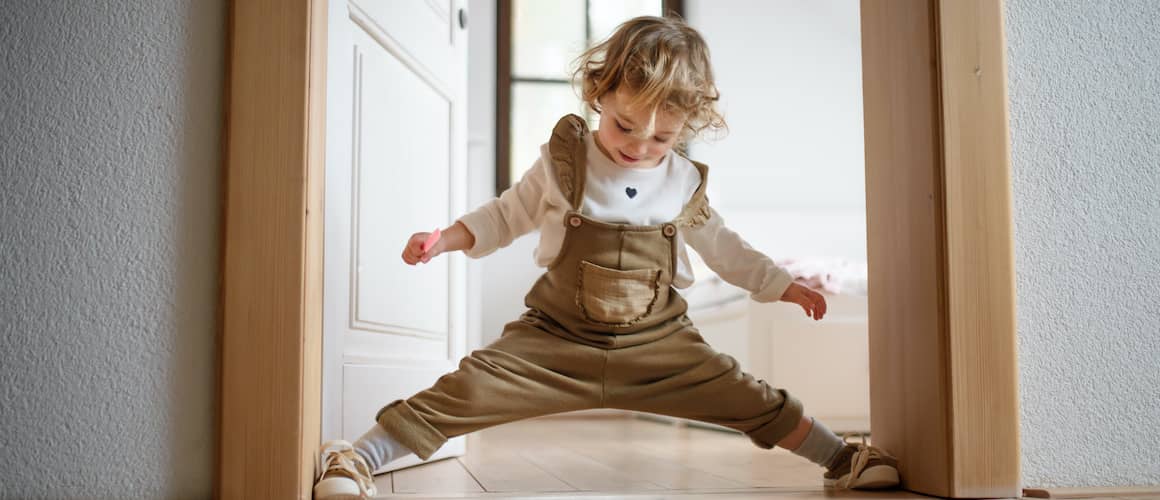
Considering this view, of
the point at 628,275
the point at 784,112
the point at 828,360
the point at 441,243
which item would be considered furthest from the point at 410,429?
the point at 784,112

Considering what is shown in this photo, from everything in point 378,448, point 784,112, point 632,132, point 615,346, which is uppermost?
point 784,112

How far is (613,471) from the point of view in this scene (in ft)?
5.65

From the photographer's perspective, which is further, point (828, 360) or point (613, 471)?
point (828, 360)

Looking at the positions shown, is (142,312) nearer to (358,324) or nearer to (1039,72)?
(358,324)

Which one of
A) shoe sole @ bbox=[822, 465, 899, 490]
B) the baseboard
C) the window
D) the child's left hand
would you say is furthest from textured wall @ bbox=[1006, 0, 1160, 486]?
the window

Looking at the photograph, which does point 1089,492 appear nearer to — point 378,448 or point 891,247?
point 891,247

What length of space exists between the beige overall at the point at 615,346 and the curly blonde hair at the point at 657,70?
0.12 metres

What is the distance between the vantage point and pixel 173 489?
112cm

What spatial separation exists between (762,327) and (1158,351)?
61.9 inches

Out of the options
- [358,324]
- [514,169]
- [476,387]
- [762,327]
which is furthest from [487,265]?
[476,387]

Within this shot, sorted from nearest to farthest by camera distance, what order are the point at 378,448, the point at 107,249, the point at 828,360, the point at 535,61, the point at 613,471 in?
1. the point at 107,249
2. the point at 378,448
3. the point at 613,471
4. the point at 828,360
5. the point at 535,61

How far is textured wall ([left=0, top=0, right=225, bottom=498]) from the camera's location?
1096 mm

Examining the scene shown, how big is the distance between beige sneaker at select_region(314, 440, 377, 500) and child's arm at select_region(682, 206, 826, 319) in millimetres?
599

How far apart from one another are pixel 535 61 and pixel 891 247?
3319 millimetres
